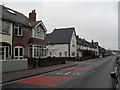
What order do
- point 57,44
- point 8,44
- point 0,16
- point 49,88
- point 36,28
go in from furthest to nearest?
point 57,44 → point 36,28 → point 8,44 → point 0,16 → point 49,88

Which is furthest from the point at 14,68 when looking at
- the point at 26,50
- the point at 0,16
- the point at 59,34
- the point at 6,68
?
the point at 59,34

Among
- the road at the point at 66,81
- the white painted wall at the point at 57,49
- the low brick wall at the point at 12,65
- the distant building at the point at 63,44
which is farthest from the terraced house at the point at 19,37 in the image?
the white painted wall at the point at 57,49

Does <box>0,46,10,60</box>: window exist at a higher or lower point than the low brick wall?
higher

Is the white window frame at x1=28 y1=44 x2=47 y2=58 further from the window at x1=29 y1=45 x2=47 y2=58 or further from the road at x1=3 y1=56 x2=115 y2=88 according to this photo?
the road at x1=3 y1=56 x2=115 y2=88

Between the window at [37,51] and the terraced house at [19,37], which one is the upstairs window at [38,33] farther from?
the window at [37,51]

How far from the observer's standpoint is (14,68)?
1568 cm

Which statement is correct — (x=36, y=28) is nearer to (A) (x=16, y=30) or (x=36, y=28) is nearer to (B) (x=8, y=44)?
(A) (x=16, y=30)

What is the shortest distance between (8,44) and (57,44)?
94.7ft

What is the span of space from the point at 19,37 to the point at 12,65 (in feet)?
27.2

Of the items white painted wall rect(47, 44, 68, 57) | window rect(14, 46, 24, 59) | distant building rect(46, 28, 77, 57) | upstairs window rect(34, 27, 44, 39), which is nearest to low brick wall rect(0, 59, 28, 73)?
window rect(14, 46, 24, 59)

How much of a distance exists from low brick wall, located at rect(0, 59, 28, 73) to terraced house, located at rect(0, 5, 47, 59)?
4.08 meters

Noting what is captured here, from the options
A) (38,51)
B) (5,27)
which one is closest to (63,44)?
(38,51)

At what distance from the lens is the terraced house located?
66.7 ft

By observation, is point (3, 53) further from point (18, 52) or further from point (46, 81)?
point (46, 81)
